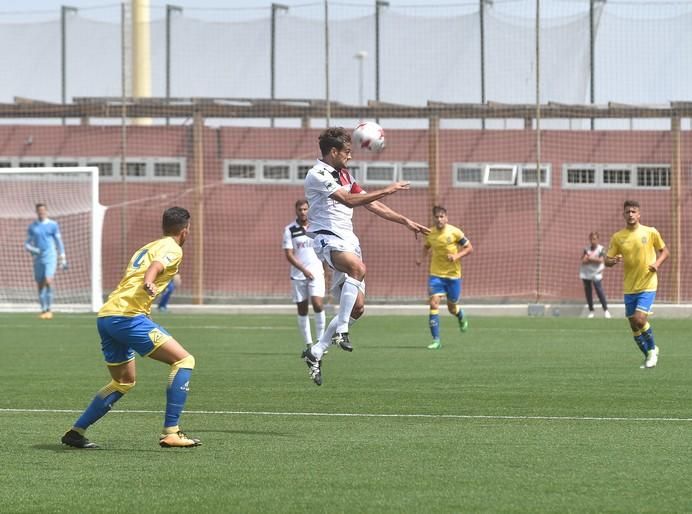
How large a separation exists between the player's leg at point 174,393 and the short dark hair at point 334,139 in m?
3.20

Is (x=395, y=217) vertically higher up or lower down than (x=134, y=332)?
higher up

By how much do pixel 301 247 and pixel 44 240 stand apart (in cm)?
1013

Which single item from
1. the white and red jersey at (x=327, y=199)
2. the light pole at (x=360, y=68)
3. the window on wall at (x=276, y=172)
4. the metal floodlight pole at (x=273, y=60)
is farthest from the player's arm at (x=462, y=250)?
the metal floodlight pole at (x=273, y=60)

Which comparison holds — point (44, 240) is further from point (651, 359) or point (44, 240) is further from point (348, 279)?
point (348, 279)

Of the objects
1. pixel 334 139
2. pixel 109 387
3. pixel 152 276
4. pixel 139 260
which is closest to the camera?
pixel 152 276

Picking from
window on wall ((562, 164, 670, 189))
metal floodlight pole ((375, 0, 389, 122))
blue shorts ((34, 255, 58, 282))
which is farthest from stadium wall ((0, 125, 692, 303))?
blue shorts ((34, 255, 58, 282))

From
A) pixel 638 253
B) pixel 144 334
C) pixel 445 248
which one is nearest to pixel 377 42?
pixel 445 248

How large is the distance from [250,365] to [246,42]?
1913cm

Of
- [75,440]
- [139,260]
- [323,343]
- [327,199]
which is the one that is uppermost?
[327,199]

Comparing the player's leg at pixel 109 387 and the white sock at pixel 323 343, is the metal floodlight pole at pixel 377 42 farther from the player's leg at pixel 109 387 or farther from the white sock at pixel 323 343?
the player's leg at pixel 109 387

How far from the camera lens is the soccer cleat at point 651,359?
53.6ft

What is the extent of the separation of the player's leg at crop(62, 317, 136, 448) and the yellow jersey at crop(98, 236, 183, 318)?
16cm

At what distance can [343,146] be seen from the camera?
12.1 metres

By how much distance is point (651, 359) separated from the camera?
1645 cm
